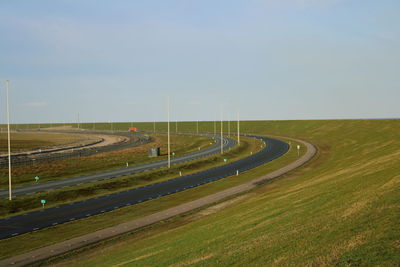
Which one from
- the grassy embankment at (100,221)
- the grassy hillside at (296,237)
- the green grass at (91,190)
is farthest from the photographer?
the green grass at (91,190)

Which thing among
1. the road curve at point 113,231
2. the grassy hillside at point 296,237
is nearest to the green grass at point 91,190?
the road curve at point 113,231

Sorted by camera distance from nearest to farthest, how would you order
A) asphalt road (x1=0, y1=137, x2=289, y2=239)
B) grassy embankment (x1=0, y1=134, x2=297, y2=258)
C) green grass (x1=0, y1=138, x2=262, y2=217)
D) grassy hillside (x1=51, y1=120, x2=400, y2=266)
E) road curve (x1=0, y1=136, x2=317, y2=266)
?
1. grassy hillside (x1=51, y1=120, x2=400, y2=266)
2. road curve (x1=0, y1=136, x2=317, y2=266)
3. grassy embankment (x1=0, y1=134, x2=297, y2=258)
4. asphalt road (x1=0, y1=137, x2=289, y2=239)
5. green grass (x1=0, y1=138, x2=262, y2=217)

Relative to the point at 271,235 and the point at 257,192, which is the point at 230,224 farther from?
the point at 257,192

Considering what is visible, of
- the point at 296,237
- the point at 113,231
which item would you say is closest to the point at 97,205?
the point at 113,231

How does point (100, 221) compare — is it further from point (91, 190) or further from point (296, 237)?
point (296, 237)

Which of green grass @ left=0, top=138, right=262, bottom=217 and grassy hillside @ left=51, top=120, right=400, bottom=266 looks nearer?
grassy hillside @ left=51, top=120, right=400, bottom=266

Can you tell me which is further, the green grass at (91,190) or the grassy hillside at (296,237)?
the green grass at (91,190)

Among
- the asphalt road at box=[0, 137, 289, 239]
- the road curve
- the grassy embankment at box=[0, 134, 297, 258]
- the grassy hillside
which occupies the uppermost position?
the grassy hillside

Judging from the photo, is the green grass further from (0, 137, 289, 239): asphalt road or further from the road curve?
the road curve

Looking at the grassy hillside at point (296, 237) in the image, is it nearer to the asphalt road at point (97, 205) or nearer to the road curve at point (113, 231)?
the road curve at point (113, 231)

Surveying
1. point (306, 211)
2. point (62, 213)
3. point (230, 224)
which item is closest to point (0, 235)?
point (62, 213)

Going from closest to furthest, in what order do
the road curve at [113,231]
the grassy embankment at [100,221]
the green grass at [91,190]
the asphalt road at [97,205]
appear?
1. the road curve at [113,231]
2. the grassy embankment at [100,221]
3. the asphalt road at [97,205]
4. the green grass at [91,190]

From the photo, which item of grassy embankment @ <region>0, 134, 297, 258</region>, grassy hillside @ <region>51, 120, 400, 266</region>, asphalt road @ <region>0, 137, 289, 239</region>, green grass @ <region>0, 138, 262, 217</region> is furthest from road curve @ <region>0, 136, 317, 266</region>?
green grass @ <region>0, 138, 262, 217</region>

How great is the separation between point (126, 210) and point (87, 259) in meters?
14.5
